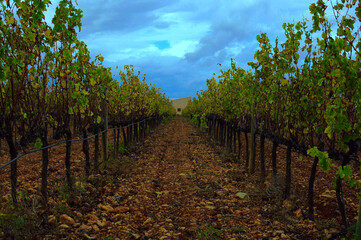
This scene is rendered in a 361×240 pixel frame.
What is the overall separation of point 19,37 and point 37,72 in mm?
761

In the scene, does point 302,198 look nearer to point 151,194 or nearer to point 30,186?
point 151,194

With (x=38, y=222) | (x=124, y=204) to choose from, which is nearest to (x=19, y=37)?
(x=38, y=222)

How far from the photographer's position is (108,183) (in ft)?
28.8

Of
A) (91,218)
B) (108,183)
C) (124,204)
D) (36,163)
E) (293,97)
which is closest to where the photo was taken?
(91,218)

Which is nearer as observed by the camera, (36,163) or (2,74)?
(2,74)

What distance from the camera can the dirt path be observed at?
18.3 feet

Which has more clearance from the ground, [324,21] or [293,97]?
[324,21]

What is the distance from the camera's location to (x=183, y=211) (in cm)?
690

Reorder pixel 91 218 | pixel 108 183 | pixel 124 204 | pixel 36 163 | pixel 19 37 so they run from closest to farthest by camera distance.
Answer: pixel 19 37, pixel 91 218, pixel 124 204, pixel 108 183, pixel 36 163

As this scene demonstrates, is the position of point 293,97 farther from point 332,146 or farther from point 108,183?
point 108,183

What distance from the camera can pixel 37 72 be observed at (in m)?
5.80

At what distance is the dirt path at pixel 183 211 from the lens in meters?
5.59

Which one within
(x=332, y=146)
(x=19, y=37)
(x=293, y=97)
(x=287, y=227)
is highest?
(x=19, y=37)

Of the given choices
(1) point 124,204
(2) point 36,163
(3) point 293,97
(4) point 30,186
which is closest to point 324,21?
(3) point 293,97
